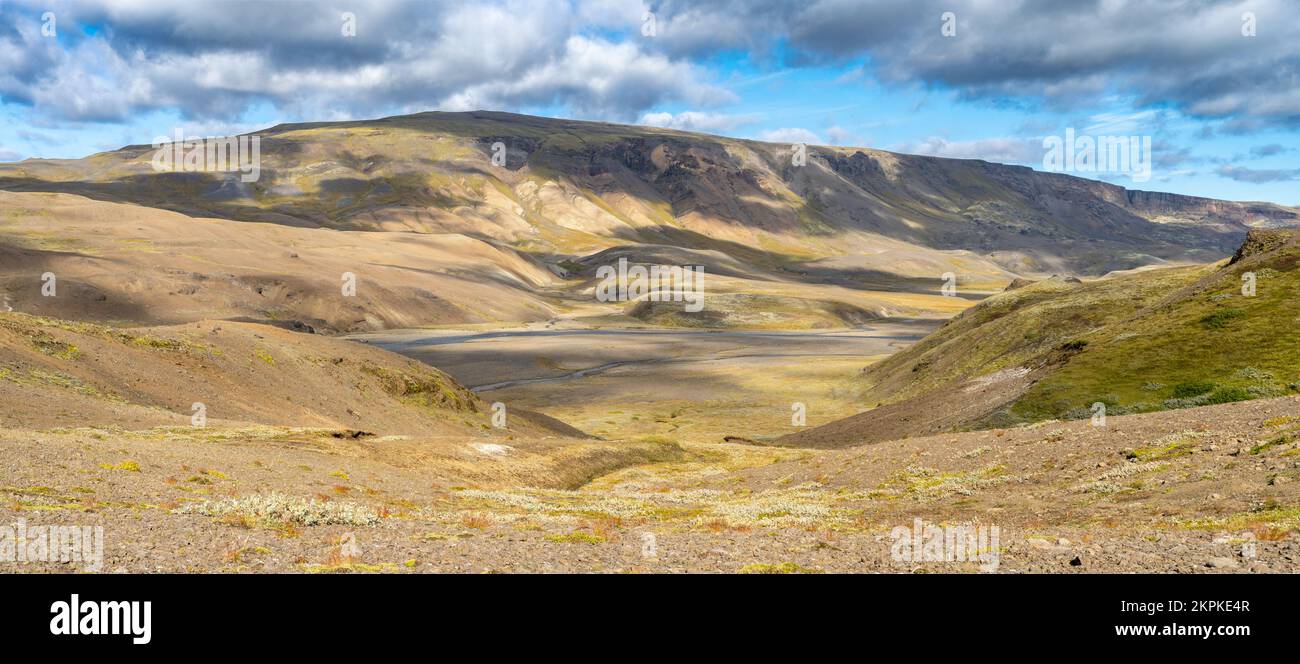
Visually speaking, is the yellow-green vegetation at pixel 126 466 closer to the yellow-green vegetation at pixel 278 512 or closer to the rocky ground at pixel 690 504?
the rocky ground at pixel 690 504

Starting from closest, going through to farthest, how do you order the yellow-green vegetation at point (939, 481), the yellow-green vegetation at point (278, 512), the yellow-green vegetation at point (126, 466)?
the yellow-green vegetation at point (278, 512) < the yellow-green vegetation at point (126, 466) < the yellow-green vegetation at point (939, 481)

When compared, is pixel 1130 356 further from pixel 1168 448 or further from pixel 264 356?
pixel 264 356

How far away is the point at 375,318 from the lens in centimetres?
17850

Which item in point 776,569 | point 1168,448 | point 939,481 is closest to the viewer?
point 776,569

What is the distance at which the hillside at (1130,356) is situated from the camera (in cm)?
4475

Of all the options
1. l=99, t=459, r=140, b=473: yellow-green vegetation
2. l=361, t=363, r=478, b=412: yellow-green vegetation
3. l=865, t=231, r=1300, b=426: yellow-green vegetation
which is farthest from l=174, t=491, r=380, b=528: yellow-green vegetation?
l=361, t=363, r=478, b=412: yellow-green vegetation

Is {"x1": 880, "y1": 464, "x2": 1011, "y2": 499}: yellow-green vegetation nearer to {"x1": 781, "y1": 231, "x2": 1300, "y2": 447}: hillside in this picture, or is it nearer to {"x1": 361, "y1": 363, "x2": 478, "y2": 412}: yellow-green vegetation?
{"x1": 781, "y1": 231, "x2": 1300, "y2": 447}: hillside

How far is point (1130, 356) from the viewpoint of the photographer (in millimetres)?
51219

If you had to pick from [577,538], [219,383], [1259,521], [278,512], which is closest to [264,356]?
[219,383]

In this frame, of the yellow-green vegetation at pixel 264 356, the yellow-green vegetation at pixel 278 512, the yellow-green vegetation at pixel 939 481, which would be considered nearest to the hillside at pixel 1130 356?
the yellow-green vegetation at pixel 939 481

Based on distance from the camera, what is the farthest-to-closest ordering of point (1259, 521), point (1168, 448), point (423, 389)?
point (423, 389), point (1168, 448), point (1259, 521)
